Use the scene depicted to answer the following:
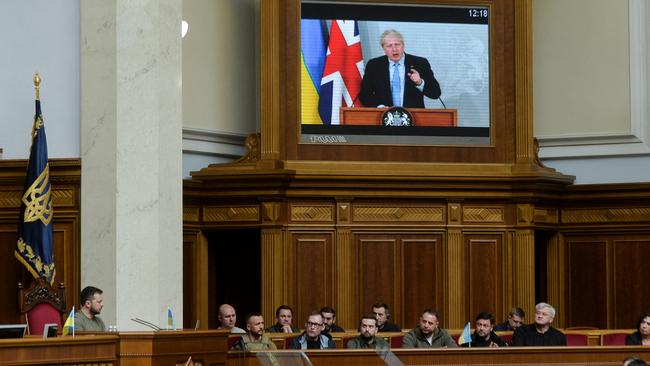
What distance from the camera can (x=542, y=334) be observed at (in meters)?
14.5

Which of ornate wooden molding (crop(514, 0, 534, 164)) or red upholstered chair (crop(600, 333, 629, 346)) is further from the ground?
ornate wooden molding (crop(514, 0, 534, 164))

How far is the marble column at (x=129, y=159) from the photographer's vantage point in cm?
1478

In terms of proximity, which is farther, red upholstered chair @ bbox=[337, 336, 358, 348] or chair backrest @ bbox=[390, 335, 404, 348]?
chair backrest @ bbox=[390, 335, 404, 348]

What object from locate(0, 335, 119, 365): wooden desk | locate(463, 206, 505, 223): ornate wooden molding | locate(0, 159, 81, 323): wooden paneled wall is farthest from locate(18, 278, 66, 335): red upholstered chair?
locate(463, 206, 505, 223): ornate wooden molding

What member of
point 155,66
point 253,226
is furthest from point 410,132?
point 155,66

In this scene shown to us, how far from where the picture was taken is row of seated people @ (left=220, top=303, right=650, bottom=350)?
13.9m

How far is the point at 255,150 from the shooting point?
18375 millimetres

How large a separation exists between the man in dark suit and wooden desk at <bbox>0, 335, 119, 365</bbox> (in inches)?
316

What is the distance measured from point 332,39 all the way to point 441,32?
131cm

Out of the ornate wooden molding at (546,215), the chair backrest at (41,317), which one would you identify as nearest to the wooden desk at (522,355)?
the chair backrest at (41,317)

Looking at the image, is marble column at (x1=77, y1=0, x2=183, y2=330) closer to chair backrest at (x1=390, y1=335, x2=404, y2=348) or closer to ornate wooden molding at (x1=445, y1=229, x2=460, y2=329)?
chair backrest at (x1=390, y1=335, x2=404, y2=348)

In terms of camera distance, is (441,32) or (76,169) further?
(441,32)

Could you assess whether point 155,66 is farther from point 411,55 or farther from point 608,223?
point 608,223

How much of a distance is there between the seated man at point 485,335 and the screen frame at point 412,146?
3913 millimetres
